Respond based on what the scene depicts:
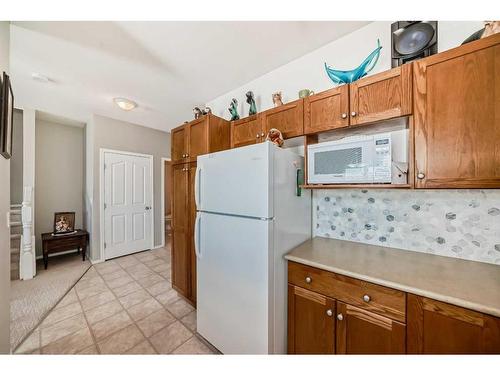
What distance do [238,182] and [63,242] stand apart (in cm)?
369

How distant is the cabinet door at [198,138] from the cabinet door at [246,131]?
287mm

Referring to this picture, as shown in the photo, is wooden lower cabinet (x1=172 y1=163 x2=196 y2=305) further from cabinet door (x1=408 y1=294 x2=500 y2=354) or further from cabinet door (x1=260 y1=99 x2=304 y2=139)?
cabinet door (x1=408 y1=294 x2=500 y2=354)

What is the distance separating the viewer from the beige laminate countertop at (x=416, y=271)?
856 millimetres

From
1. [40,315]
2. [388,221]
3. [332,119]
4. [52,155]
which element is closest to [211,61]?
[332,119]

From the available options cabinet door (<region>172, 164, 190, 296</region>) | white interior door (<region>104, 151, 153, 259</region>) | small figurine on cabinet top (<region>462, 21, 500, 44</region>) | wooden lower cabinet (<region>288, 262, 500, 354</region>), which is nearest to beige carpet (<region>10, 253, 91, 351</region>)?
white interior door (<region>104, 151, 153, 259</region>)

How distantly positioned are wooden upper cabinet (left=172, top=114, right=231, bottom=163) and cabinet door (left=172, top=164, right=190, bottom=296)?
0.18m

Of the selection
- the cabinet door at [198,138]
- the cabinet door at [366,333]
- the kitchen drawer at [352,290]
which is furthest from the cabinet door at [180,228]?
the cabinet door at [366,333]

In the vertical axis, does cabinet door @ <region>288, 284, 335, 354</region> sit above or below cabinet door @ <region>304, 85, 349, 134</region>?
below

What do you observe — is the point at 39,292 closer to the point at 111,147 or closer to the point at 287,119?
the point at 111,147

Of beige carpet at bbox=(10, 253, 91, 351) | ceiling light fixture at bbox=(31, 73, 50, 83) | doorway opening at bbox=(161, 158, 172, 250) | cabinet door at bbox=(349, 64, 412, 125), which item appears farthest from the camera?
doorway opening at bbox=(161, 158, 172, 250)

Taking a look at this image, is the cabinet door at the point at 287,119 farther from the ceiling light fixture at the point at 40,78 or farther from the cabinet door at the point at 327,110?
the ceiling light fixture at the point at 40,78

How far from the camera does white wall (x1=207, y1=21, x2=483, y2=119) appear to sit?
4.17ft
